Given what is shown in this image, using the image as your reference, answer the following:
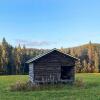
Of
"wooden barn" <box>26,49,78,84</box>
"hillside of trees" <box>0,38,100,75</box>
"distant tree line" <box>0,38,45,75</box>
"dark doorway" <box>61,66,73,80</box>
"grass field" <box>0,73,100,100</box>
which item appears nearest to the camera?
"grass field" <box>0,73,100,100</box>

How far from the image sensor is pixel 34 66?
138 ft

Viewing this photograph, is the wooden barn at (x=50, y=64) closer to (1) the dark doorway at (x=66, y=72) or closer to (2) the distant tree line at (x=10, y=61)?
(1) the dark doorway at (x=66, y=72)

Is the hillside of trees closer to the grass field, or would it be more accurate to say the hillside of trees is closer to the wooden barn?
the wooden barn

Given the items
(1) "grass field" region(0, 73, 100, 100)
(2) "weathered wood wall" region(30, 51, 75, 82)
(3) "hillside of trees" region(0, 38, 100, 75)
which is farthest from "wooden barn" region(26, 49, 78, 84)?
(3) "hillside of trees" region(0, 38, 100, 75)

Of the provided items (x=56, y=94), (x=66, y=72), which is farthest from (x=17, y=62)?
(x=56, y=94)

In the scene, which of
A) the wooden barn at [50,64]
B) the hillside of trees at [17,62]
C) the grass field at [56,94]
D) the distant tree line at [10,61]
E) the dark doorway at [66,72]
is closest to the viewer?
the grass field at [56,94]

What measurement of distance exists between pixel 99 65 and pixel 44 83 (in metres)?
96.5

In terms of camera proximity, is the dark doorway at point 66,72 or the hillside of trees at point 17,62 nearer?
the dark doorway at point 66,72

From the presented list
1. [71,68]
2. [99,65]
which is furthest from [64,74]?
[99,65]

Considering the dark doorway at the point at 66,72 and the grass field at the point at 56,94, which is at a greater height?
the dark doorway at the point at 66,72

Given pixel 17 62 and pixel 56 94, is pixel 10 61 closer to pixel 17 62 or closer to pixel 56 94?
pixel 17 62

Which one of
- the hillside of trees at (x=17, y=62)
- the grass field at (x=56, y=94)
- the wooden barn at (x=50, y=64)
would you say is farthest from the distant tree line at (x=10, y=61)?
the grass field at (x=56, y=94)

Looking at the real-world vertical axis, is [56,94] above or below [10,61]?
below

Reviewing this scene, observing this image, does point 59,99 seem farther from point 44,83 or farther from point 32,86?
point 44,83
